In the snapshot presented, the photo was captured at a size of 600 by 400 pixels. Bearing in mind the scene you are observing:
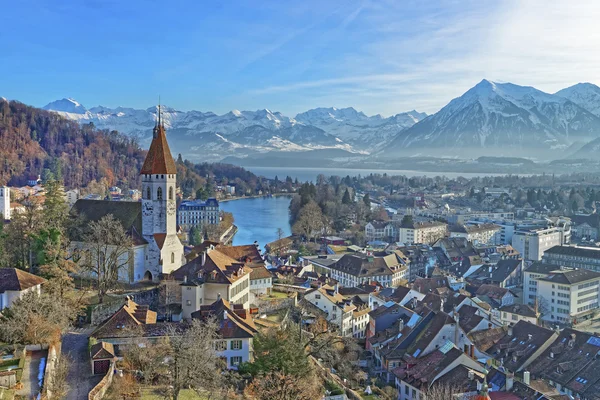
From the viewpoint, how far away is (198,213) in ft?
256

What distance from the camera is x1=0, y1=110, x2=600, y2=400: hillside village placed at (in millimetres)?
16016

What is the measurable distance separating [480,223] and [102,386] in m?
66.5

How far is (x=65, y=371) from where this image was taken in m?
15.9

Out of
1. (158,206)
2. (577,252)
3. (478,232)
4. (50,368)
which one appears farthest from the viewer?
(478,232)

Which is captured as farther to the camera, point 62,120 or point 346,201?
point 62,120

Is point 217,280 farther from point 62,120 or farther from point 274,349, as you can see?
point 62,120

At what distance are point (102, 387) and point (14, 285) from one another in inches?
283

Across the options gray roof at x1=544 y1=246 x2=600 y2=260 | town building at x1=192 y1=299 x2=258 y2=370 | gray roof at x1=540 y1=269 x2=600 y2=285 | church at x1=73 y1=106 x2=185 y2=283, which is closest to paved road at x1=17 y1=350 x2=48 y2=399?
town building at x1=192 y1=299 x2=258 y2=370

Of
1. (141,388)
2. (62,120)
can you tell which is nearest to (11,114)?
(62,120)

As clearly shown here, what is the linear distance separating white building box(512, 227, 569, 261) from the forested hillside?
62.4 meters

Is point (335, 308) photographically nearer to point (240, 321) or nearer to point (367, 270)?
point (240, 321)

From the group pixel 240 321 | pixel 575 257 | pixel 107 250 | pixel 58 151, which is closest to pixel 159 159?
pixel 107 250

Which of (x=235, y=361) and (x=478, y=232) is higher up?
(x=235, y=361)

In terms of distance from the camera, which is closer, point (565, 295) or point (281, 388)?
point (281, 388)
